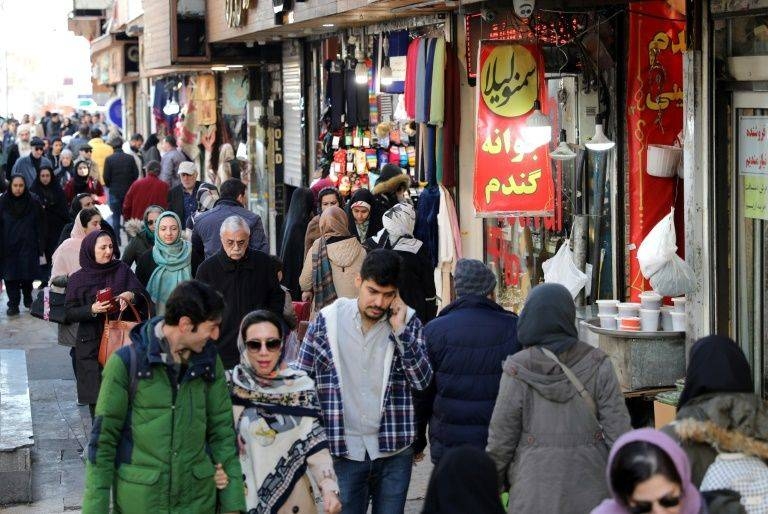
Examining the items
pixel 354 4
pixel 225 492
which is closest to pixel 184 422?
pixel 225 492

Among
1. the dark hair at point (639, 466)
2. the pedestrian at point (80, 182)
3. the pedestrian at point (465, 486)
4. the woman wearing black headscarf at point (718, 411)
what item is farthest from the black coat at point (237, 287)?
the pedestrian at point (80, 182)

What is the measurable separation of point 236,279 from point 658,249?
2.55m

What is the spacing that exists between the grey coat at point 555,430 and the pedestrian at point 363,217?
19.6 feet

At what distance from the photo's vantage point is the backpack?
479 cm

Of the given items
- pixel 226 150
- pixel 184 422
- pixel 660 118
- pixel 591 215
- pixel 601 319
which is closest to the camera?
pixel 184 422

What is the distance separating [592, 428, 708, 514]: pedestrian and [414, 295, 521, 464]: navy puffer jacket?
2305 mm

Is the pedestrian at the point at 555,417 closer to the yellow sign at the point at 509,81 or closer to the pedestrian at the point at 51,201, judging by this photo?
the yellow sign at the point at 509,81

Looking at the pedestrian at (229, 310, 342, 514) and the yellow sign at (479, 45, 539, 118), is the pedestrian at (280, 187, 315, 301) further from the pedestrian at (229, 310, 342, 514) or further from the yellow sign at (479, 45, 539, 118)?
the pedestrian at (229, 310, 342, 514)

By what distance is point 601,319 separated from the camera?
30.5ft

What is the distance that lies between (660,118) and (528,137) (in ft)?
3.04

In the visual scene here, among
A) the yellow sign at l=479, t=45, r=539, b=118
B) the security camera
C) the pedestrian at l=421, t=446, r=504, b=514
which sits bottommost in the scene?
the pedestrian at l=421, t=446, r=504, b=514

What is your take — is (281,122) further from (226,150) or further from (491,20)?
(491,20)

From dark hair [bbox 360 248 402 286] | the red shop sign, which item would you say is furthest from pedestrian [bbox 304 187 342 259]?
dark hair [bbox 360 248 402 286]

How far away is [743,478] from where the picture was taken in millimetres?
4852
